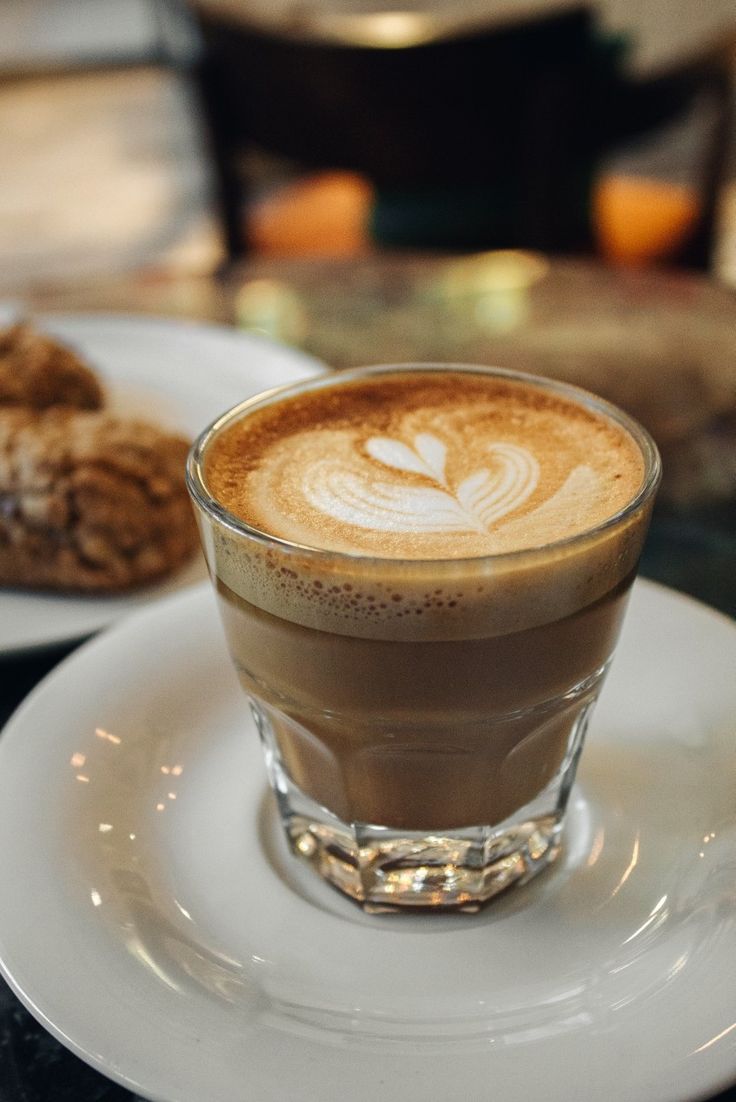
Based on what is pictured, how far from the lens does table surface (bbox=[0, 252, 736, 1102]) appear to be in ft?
4.37

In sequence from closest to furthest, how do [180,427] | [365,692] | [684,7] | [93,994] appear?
[93,994] < [365,692] < [180,427] < [684,7]

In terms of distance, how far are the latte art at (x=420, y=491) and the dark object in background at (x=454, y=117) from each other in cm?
223

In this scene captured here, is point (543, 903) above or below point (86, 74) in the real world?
above

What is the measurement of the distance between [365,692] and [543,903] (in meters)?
0.22

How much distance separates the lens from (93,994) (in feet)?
2.21

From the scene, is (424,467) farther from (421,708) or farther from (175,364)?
(175,364)

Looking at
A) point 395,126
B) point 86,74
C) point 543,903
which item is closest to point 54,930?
point 543,903

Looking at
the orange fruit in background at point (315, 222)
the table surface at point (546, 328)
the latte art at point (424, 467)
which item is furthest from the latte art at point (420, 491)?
the orange fruit in background at point (315, 222)

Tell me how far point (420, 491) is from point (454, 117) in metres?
2.44

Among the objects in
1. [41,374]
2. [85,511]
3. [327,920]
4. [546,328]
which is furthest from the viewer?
[546,328]

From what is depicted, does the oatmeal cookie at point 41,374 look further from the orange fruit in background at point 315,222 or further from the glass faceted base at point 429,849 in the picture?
the orange fruit in background at point 315,222

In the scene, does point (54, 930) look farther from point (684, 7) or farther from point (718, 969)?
point (684, 7)

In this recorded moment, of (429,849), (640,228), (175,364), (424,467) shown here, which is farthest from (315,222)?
(429,849)

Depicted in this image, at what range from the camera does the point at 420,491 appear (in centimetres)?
83
